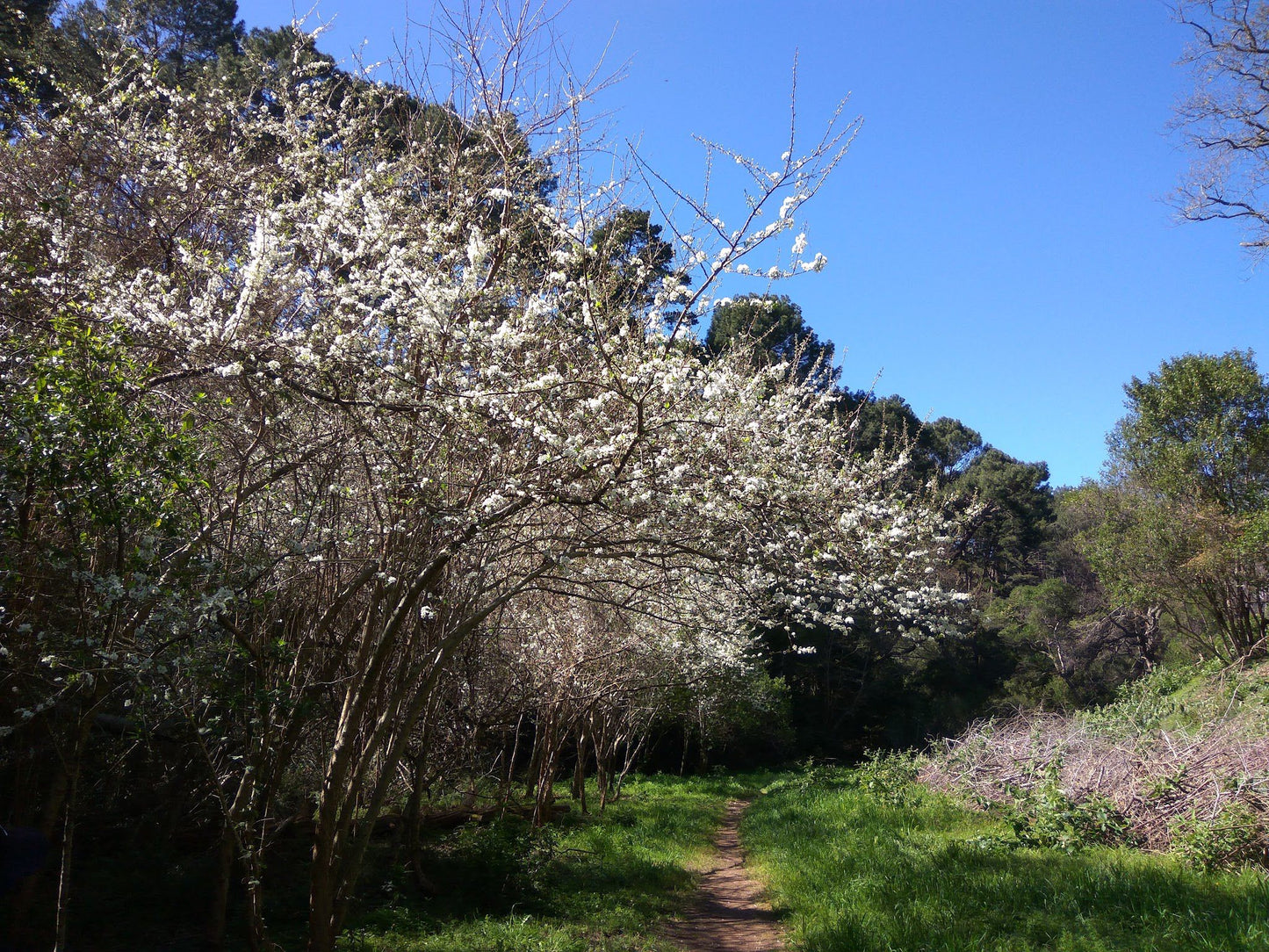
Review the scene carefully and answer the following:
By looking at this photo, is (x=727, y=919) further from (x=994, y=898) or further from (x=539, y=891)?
(x=994, y=898)

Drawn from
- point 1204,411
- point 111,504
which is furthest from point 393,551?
point 1204,411

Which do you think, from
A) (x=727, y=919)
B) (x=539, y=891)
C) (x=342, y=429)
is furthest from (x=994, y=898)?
(x=342, y=429)

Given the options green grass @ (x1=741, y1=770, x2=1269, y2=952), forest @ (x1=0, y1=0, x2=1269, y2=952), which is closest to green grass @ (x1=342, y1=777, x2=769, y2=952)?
forest @ (x1=0, y1=0, x2=1269, y2=952)

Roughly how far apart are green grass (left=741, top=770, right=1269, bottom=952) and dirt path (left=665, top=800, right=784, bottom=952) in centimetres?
20

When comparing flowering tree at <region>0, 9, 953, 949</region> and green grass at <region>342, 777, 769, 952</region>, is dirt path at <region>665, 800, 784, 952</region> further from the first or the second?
flowering tree at <region>0, 9, 953, 949</region>

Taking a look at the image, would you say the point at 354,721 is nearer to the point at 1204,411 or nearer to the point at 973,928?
the point at 973,928

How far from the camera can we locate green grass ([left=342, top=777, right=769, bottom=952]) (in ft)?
19.0

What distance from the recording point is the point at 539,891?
7.16m

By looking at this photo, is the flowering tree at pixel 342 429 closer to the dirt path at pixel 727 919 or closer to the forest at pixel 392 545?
the forest at pixel 392 545

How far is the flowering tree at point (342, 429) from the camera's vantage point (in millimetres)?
3775

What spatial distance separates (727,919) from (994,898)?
230cm

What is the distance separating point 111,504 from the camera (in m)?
3.46

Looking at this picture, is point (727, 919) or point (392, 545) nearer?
point (392, 545)

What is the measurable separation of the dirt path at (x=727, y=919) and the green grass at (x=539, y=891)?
208 millimetres
